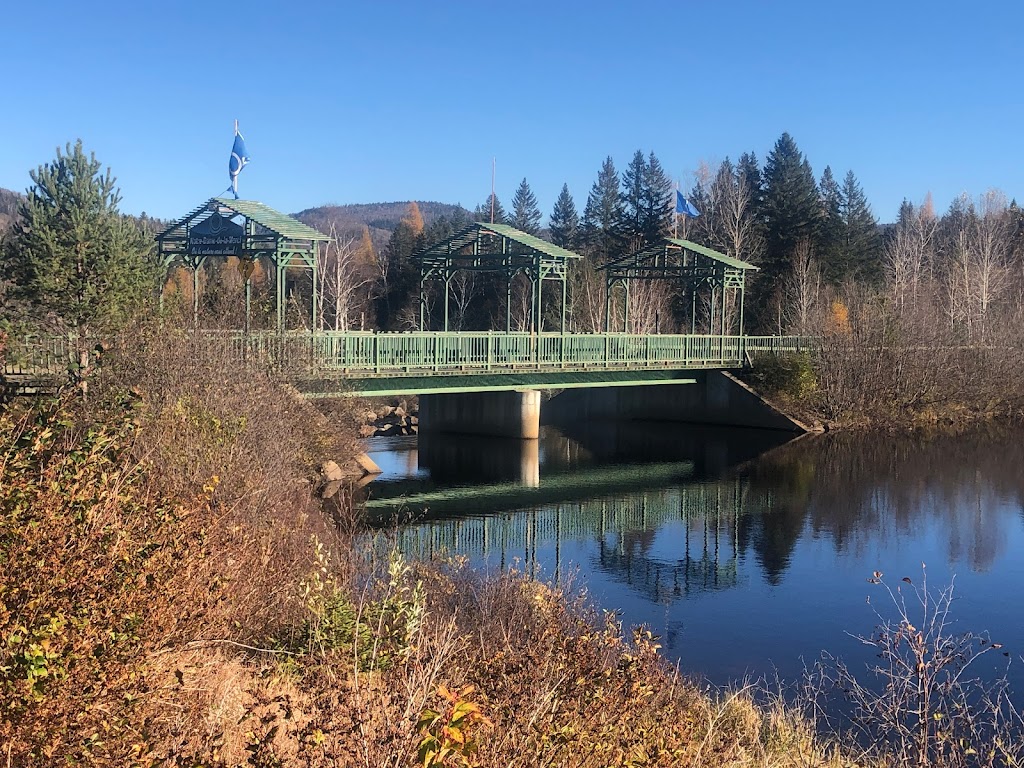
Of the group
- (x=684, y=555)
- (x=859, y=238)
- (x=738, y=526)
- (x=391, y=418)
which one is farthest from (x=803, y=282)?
(x=684, y=555)

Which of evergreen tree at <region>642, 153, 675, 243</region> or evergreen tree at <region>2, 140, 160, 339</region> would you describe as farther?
evergreen tree at <region>642, 153, 675, 243</region>

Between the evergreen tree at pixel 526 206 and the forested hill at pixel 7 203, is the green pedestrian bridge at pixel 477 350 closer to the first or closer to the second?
the evergreen tree at pixel 526 206

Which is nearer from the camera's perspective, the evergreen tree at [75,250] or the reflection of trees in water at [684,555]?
the reflection of trees in water at [684,555]

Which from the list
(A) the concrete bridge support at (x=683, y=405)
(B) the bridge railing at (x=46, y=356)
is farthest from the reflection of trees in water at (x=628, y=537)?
(A) the concrete bridge support at (x=683, y=405)

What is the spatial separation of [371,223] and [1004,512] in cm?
15389

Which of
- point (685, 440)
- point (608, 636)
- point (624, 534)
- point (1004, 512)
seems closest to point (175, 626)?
point (608, 636)

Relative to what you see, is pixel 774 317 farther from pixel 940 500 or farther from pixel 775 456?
pixel 940 500

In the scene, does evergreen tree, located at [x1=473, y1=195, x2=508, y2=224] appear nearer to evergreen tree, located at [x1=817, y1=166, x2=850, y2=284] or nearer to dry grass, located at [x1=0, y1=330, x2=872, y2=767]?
evergreen tree, located at [x1=817, y1=166, x2=850, y2=284]

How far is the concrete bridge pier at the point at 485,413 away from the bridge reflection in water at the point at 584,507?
627 mm

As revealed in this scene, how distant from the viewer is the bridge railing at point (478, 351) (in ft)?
74.3

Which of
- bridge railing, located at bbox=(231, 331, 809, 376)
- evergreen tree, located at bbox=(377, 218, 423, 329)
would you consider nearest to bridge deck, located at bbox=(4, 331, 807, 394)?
bridge railing, located at bbox=(231, 331, 809, 376)

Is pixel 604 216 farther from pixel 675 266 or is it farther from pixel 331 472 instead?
pixel 331 472

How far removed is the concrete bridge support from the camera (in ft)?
131

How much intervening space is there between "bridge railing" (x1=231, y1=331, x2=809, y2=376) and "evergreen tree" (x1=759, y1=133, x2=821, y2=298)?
23.2 metres
